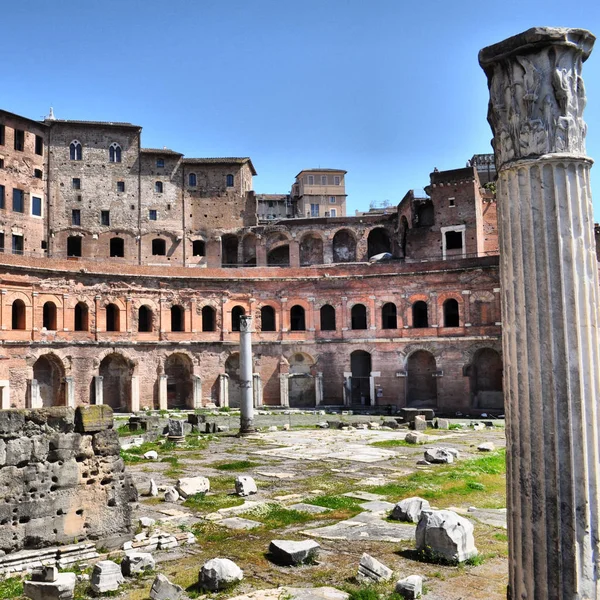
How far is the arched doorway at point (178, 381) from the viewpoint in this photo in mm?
38250

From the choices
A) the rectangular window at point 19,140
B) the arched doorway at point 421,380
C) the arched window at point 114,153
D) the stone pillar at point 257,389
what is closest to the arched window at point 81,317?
the stone pillar at point 257,389

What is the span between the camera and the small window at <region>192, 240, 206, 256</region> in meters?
47.5

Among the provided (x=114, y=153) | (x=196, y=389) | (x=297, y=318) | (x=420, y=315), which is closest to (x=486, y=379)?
(x=420, y=315)

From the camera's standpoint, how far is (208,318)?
3941 centimetres

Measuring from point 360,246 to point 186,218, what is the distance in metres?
12.6

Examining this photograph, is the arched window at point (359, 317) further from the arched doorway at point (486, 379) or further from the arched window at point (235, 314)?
the arched doorway at point (486, 379)

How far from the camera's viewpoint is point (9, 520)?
29.7 ft

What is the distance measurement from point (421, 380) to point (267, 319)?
1013cm

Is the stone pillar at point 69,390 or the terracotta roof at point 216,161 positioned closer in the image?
the stone pillar at point 69,390

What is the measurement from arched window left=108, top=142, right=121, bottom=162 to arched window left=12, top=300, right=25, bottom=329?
627 inches

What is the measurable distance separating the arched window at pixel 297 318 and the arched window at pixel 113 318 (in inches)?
427

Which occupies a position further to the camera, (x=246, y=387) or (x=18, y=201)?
(x=18, y=201)

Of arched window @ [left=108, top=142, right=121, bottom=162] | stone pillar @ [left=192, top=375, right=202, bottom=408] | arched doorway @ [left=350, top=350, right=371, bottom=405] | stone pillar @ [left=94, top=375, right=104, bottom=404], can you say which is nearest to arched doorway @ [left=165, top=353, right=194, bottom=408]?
stone pillar @ [left=192, top=375, right=202, bottom=408]

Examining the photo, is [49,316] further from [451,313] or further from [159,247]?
[451,313]
